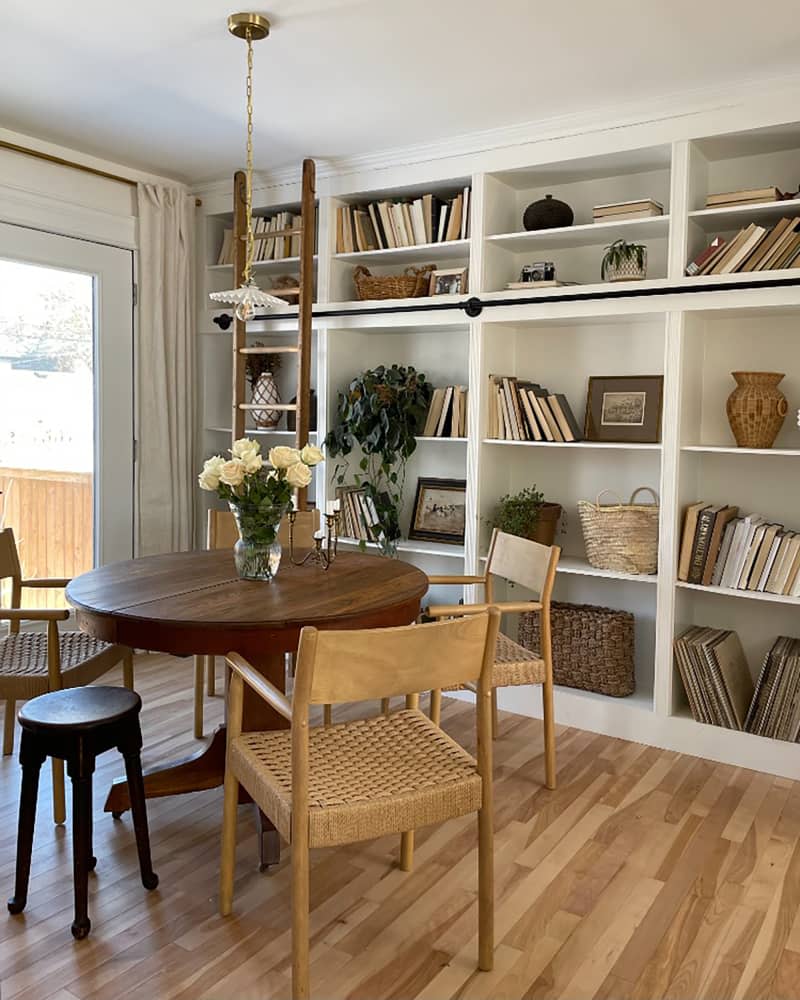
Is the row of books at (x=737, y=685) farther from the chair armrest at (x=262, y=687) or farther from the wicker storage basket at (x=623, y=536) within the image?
the chair armrest at (x=262, y=687)

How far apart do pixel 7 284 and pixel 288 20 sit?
6.18 feet

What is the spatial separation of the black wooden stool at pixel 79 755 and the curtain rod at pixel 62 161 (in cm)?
262

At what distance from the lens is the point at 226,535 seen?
11.9 feet

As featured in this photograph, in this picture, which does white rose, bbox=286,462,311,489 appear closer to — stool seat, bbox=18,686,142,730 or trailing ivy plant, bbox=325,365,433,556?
stool seat, bbox=18,686,142,730

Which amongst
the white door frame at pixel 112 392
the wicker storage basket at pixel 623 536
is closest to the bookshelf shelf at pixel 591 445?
the wicker storage basket at pixel 623 536

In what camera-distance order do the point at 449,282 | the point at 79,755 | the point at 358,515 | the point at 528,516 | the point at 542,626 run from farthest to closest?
1. the point at 358,515
2. the point at 449,282
3. the point at 528,516
4. the point at 542,626
5. the point at 79,755

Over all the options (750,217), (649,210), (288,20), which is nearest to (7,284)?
(288,20)

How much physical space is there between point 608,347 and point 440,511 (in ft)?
3.67

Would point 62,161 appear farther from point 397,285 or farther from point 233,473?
point 233,473

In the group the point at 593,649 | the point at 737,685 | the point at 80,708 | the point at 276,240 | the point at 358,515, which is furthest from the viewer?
the point at 276,240

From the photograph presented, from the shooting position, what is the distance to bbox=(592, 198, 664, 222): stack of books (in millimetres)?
3426

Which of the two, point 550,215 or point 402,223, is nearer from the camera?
point 550,215

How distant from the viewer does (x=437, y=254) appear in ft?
13.6

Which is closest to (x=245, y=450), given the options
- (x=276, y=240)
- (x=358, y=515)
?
(x=358, y=515)
